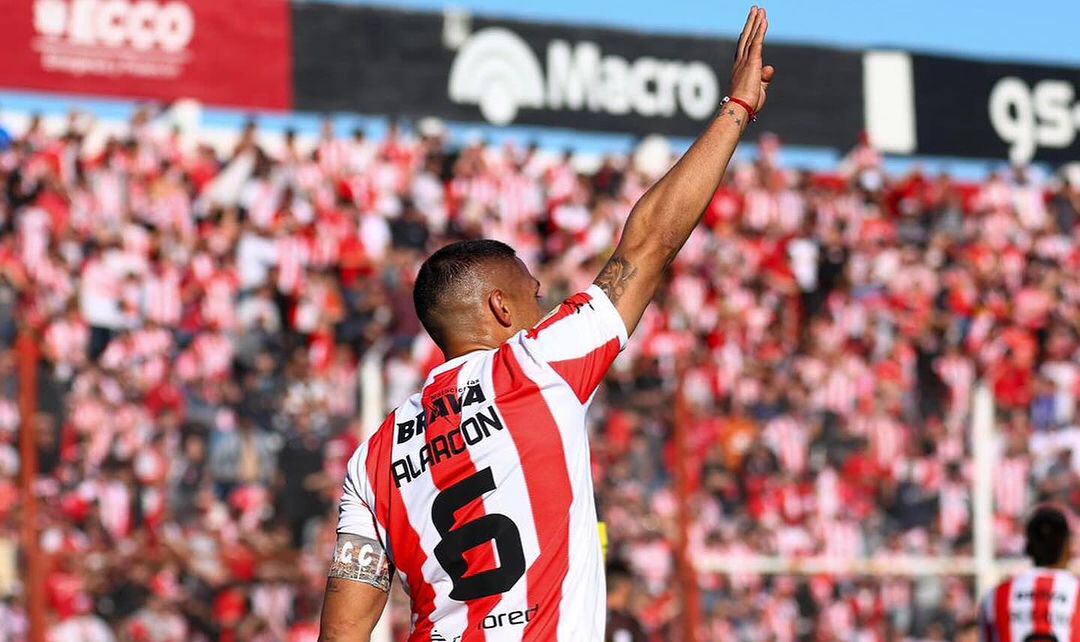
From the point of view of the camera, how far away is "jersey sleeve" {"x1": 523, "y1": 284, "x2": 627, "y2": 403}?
151 inches

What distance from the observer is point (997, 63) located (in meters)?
19.1

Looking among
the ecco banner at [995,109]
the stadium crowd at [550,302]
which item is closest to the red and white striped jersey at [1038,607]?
the stadium crowd at [550,302]

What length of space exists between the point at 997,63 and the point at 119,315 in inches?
406

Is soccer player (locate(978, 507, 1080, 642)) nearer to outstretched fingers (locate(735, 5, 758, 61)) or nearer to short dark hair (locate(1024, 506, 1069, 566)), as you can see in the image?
short dark hair (locate(1024, 506, 1069, 566))

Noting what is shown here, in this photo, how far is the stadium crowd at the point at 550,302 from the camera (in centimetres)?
1029

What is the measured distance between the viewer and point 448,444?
3891mm

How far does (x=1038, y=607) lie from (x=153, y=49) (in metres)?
10.2

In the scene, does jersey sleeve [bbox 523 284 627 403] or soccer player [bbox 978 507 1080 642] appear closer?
jersey sleeve [bbox 523 284 627 403]

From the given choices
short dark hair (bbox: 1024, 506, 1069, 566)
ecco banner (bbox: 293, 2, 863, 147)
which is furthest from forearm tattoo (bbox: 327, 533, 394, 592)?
ecco banner (bbox: 293, 2, 863, 147)

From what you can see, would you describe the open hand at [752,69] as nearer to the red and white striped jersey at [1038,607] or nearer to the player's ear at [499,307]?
the player's ear at [499,307]

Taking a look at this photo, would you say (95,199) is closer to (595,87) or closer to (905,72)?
(595,87)

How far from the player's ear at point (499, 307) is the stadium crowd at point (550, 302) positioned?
4706mm

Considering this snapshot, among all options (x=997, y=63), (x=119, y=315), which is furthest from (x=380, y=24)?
(x=997, y=63)

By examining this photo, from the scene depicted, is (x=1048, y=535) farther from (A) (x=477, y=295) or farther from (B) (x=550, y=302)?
(B) (x=550, y=302)
